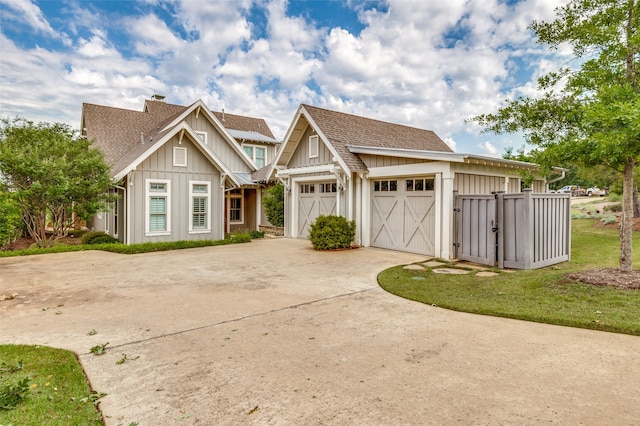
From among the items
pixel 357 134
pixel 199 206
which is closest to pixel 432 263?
pixel 357 134

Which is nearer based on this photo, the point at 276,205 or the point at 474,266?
the point at 474,266

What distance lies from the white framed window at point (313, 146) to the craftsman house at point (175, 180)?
3487mm

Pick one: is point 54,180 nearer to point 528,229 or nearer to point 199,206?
point 199,206

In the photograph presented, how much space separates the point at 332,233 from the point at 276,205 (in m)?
5.87

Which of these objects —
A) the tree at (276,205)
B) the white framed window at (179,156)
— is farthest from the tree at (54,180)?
the tree at (276,205)

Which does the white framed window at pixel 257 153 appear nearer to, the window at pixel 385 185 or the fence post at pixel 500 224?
the window at pixel 385 185

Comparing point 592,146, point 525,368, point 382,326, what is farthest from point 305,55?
point 525,368

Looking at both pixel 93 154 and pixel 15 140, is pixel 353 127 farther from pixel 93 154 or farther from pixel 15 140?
pixel 15 140

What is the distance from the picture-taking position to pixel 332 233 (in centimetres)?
1198

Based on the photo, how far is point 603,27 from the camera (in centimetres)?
705

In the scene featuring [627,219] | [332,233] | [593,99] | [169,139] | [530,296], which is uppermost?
[169,139]

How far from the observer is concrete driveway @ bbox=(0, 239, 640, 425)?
110 inches

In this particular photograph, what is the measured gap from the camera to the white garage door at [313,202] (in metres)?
14.1

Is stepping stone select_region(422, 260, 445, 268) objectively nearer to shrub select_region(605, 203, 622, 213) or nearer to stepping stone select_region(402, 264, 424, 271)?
stepping stone select_region(402, 264, 424, 271)
